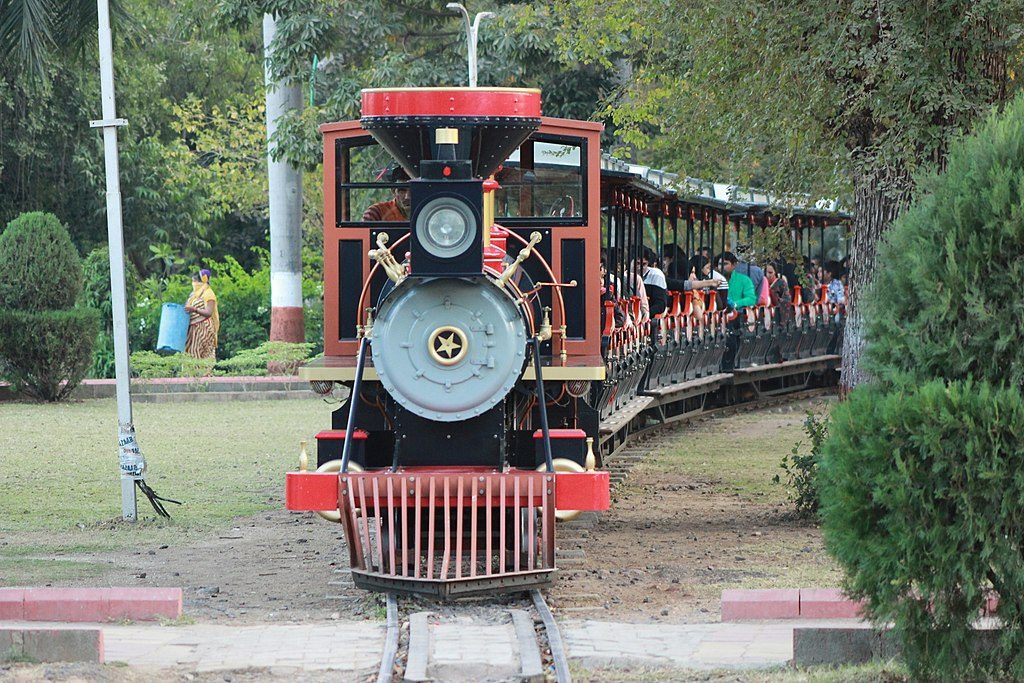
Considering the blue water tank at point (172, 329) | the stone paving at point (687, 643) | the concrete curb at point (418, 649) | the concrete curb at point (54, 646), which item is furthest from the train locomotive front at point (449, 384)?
the blue water tank at point (172, 329)

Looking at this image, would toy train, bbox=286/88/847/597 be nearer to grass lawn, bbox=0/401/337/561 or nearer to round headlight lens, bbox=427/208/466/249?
round headlight lens, bbox=427/208/466/249

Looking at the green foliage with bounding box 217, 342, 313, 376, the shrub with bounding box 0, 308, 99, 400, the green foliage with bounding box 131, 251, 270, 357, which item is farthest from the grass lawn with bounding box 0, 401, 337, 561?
the green foliage with bounding box 131, 251, 270, 357

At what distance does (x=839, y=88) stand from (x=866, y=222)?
1056 mm

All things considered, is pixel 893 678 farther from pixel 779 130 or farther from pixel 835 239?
pixel 835 239

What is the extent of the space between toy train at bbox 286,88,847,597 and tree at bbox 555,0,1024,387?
1406 mm

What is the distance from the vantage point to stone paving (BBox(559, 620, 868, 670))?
6488mm

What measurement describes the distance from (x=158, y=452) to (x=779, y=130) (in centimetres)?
753

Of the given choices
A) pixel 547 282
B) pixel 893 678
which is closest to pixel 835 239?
pixel 547 282

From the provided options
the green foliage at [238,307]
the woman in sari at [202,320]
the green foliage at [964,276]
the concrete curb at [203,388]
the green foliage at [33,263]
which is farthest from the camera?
the green foliage at [238,307]

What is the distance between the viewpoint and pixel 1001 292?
5348 millimetres

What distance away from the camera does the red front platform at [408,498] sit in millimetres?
7902

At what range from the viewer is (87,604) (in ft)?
23.4

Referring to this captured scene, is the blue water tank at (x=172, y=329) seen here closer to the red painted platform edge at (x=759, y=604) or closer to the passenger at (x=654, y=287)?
the passenger at (x=654, y=287)

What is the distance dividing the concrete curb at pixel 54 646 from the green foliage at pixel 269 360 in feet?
56.9
